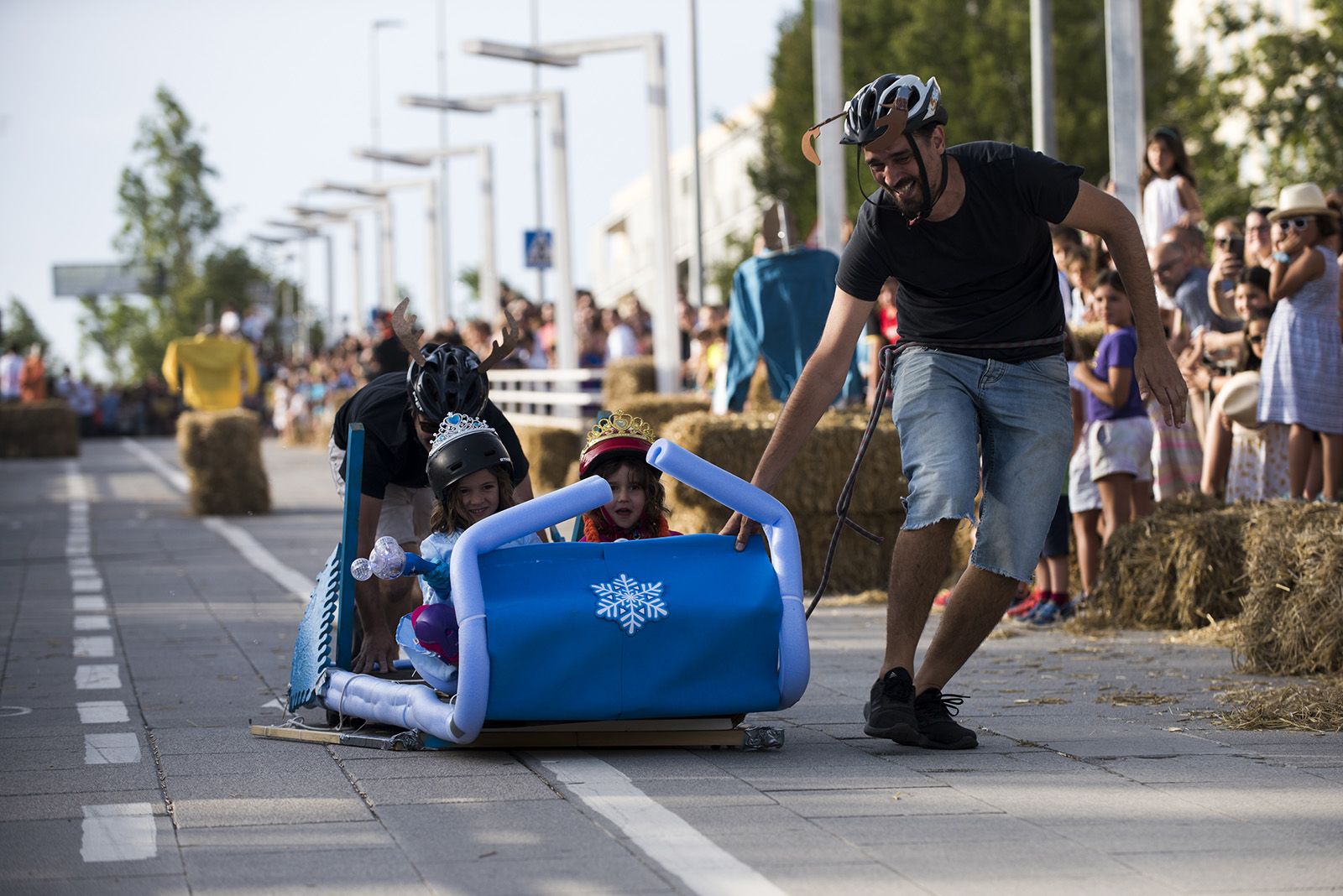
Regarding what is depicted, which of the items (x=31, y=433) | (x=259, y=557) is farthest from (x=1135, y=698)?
(x=31, y=433)

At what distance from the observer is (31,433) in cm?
4019

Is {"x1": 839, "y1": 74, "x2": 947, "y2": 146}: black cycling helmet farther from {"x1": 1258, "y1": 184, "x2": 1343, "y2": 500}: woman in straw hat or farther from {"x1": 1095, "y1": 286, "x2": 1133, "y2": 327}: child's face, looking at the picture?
{"x1": 1258, "y1": 184, "x2": 1343, "y2": 500}: woman in straw hat

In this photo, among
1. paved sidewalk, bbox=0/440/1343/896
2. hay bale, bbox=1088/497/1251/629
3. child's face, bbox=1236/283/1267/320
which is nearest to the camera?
paved sidewalk, bbox=0/440/1343/896

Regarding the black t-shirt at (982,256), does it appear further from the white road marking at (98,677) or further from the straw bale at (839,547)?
the straw bale at (839,547)

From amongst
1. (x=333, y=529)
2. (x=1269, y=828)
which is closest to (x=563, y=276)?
(x=333, y=529)

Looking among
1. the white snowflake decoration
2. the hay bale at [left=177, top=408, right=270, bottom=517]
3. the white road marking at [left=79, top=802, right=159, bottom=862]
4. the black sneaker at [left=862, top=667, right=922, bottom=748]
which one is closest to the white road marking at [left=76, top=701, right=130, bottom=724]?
the white road marking at [left=79, top=802, right=159, bottom=862]

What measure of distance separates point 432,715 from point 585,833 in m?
1.32

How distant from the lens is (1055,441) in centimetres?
661

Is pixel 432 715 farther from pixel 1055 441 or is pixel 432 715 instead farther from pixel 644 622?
pixel 1055 441

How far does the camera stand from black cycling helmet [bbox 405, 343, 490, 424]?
725cm

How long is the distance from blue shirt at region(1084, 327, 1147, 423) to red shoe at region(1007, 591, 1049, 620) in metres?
0.98

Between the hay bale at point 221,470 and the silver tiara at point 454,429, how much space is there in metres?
16.0

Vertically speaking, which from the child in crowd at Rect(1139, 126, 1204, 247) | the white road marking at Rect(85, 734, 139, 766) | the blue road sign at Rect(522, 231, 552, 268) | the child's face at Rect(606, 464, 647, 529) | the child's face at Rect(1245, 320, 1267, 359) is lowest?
the white road marking at Rect(85, 734, 139, 766)

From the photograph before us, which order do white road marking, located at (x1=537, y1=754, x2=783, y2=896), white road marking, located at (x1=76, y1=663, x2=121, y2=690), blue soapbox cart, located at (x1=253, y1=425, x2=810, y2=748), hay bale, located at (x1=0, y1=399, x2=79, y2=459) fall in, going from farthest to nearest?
hay bale, located at (x1=0, y1=399, x2=79, y2=459), white road marking, located at (x1=76, y1=663, x2=121, y2=690), blue soapbox cart, located at (x1=253, y1=425, x2=810, y2=748), white road marking, located at (x1=537, y1=754, x2=783, y2=896)
